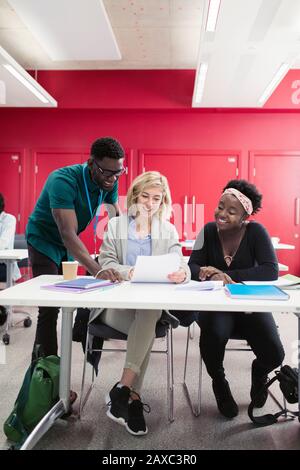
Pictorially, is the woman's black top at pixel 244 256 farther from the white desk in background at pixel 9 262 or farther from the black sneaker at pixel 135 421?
the white desk in background at pixel 9 262

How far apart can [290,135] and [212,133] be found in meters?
1.12

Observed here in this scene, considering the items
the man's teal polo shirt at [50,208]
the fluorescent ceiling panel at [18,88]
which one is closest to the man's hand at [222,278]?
the man's teal polo shirt at [50,208]

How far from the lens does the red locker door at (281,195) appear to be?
5488mm

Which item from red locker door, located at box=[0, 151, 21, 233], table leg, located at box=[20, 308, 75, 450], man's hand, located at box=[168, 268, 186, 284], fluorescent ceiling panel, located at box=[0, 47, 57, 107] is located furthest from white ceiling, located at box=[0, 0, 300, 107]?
table leg, located at box=[20, 308, 75, 450]

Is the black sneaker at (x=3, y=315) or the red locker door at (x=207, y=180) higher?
the red locker door at (x=207, y=180)

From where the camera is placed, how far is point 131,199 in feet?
6.93

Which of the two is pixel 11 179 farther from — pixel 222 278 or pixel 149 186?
pixel 222 278

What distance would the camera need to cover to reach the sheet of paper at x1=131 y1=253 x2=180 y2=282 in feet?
5.11

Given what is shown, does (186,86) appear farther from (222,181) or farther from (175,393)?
(175,393)

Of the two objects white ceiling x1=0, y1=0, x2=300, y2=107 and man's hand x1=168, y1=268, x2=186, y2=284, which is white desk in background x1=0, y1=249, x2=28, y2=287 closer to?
man's hand x1=168, y1=268, x2=186, y2=284

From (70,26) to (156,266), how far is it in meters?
2.94

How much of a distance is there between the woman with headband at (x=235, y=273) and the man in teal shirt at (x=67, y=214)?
20.6 inches

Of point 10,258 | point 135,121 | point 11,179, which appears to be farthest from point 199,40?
point 11,179

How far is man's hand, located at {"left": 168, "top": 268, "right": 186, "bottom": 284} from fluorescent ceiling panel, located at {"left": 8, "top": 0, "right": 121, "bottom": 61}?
8.38 feet
